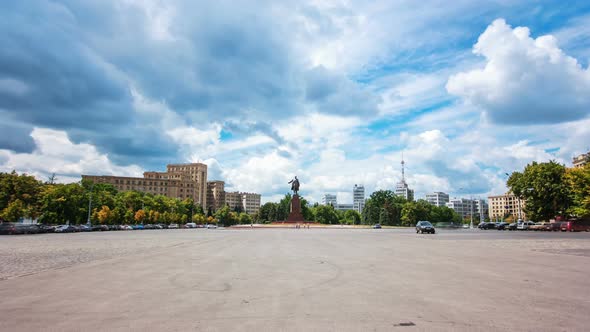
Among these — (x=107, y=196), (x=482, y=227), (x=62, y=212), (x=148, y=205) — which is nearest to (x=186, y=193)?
(x=148, y=205)

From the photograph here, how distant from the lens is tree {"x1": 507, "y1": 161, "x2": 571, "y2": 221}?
2398 inches

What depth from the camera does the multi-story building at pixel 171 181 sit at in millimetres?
157875

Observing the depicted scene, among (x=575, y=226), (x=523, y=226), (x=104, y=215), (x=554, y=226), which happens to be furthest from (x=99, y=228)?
(x=575, y=226)

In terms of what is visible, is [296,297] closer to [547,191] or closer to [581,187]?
[581,187]

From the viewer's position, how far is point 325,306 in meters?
6.91

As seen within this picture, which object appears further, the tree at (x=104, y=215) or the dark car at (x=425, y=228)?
the tree at (x=104, y=215)

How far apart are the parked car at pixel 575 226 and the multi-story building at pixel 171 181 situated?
142 m

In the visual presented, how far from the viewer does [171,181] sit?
16812 centimetres

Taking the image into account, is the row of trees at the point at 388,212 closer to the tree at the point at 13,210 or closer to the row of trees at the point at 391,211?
the row of trees at the point at 391,211

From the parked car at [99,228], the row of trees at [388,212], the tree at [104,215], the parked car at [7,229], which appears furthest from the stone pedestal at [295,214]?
the parked car at [7,229]

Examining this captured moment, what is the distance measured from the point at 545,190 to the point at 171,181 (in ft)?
465

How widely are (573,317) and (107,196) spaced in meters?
84.7

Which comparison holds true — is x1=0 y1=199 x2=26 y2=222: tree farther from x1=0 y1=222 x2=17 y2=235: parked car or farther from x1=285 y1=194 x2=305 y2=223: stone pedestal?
x1=285 y1=194 x2=305 y2=223: stone pedestal

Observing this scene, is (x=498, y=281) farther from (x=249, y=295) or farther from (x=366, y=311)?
(x=249, y=295)
